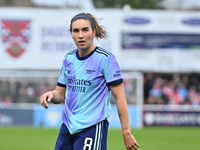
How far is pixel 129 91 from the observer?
817 inches

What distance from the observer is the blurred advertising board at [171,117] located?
66.2 ft

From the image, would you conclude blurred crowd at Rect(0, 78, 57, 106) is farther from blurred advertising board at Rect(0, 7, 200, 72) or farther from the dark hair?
the dark hair

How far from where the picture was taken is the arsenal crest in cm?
2352

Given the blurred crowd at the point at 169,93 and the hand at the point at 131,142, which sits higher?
the hand at the point at 131,142

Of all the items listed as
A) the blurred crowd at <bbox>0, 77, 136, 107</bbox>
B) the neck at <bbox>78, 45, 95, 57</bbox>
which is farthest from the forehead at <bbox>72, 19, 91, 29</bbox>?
the blurred crowd at <bbox>0, 77, 136, 107</bbox>

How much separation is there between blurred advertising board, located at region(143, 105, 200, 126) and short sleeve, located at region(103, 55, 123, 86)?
1602cm

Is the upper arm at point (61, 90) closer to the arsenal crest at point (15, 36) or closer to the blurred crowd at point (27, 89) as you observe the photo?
the blurred crowd at point (27, 89)

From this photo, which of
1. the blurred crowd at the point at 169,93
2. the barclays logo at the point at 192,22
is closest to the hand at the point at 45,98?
the blurred crowd at the point at 169,93

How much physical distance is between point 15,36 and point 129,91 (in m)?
7.29

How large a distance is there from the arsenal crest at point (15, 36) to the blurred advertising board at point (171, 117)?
807 cm

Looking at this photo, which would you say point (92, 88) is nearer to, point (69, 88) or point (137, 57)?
point (69, 88)

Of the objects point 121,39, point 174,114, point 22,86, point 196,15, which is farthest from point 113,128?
point 196,15

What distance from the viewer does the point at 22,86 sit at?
20.4m

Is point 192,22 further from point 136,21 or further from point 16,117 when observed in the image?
point 16,117
